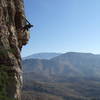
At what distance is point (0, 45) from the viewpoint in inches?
A: 1976

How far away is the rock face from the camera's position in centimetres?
4719

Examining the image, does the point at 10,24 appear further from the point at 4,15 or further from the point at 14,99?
the point at 14,99

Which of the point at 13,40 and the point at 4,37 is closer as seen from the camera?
the point at 4,37

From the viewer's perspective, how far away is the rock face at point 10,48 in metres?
47.2

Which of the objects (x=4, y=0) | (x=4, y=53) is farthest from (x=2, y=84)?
(x=4, y=0)

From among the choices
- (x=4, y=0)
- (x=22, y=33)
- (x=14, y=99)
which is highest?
(x=4, y=0)

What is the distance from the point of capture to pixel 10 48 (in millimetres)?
53750

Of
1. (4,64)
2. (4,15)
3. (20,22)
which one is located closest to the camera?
(4,64)

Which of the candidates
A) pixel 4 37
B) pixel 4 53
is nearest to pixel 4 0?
pixel 4 37

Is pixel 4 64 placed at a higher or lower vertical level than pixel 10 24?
lower

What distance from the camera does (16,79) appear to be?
1953 inches

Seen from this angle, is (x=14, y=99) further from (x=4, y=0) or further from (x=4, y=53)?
(x=4, y=0)

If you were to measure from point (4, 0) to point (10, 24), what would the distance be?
4.95 meters

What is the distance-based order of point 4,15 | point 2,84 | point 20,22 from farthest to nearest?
1. point 20,22
2. point 4,15
3. point 2,84
